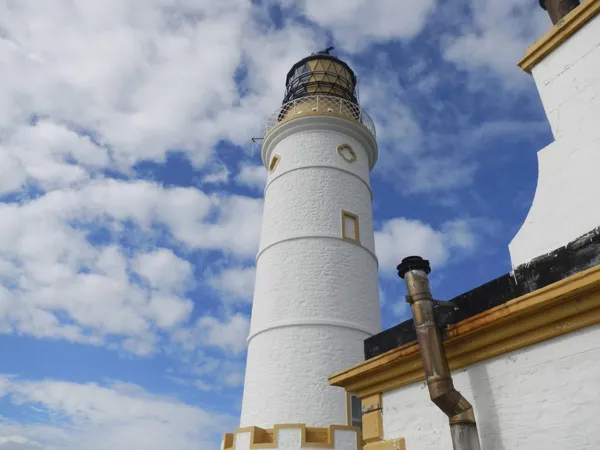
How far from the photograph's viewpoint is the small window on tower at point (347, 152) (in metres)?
13.3

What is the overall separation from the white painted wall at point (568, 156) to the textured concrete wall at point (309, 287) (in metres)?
6.46

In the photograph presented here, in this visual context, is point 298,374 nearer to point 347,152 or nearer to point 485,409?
point 485,409

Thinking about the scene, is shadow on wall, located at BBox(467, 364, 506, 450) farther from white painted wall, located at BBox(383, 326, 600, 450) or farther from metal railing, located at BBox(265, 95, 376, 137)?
metal railing, located at BBox(265, 95, 376, 137)

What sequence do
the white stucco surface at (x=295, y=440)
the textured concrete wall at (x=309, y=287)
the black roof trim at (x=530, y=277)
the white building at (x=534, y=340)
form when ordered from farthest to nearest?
the textured concrete wall at (x=309, y=287) → the white stucco surface at (x=295, y=440) → the black roof trim at (x=530, y=277) → the white building at (x=534, y=340)

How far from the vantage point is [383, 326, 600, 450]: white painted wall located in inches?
134

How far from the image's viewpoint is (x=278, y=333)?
34.6 ft

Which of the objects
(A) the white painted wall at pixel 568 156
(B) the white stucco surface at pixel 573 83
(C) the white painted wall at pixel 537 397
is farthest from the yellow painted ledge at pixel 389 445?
(B) the white stucco surface at pixel 573 83

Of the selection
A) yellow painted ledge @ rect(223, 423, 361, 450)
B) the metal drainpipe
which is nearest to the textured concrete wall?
yellow painted ledge @ rect(223, 423, 361, 450)

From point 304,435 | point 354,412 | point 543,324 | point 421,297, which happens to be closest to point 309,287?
point 354,412

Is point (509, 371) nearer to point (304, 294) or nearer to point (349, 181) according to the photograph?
point (304, 294)

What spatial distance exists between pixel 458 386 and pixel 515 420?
2.05 ft

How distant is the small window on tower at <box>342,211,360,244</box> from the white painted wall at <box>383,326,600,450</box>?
298 inches

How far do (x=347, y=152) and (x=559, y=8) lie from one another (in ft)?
27.9

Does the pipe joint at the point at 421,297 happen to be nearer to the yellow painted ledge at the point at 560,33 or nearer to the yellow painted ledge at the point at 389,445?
the yellow painted ledge at the point at 389,445
